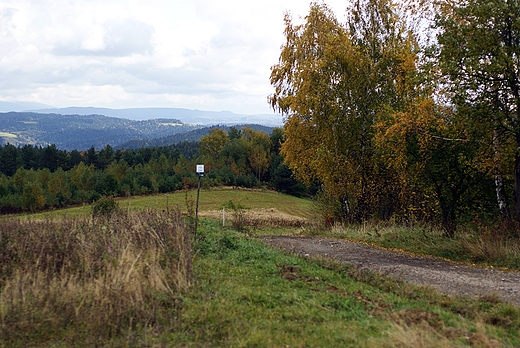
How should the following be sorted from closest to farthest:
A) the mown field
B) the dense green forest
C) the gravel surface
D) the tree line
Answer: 1. the mown field
2. the gravel surface
3. the tree line
4. the dense green forest

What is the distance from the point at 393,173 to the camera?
1953 cm

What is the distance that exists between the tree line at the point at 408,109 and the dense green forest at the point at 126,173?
43.1 metres

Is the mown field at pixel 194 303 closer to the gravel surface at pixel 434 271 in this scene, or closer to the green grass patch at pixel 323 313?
the green grass patch at pixel 323 313

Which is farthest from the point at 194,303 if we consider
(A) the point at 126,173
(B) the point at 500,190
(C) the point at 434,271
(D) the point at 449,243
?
(A) the point at 126,173

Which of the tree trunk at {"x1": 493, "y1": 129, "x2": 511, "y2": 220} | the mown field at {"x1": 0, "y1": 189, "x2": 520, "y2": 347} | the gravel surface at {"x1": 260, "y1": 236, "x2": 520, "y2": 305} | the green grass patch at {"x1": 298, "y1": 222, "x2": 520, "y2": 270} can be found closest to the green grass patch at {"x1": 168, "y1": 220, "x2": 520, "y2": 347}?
the mown field at {"x1": 0, "y1": 189, "x2": 520, "y2": 347}

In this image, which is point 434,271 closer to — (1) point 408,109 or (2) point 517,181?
(2) point 517,181

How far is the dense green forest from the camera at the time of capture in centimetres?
6341

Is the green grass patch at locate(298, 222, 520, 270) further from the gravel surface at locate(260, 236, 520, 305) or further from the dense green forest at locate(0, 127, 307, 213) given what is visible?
the dense green forest at locate(0, 127, 307, 213)

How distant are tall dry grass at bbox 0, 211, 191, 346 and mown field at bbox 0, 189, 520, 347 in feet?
0.06

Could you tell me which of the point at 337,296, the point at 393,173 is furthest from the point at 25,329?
the point at 393,173

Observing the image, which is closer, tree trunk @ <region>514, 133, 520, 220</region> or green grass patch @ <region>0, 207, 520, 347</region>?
green grass patch @ <region>0, 207, 520, 347</region>

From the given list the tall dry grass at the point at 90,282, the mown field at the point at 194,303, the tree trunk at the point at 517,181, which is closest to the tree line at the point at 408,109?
the tree trunk at the point at 517,181

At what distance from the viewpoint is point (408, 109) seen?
54.6ft

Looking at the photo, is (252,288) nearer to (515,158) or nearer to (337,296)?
(337,296)
